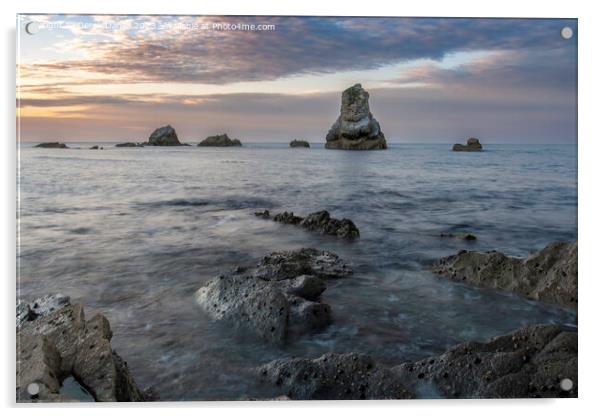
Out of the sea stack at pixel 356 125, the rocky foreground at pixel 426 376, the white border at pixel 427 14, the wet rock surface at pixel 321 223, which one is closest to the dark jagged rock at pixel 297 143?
the sea stack at pixel 356 125

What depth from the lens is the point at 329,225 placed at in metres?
4.98

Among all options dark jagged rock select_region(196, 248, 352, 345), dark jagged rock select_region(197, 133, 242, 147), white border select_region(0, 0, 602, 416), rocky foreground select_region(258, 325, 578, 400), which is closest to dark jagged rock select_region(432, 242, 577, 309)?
white border select_region(0, 0, 602, 416)

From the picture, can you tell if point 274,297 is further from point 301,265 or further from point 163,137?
point 163,137

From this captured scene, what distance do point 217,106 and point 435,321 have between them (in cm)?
281

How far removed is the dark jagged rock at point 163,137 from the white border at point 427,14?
104 cm

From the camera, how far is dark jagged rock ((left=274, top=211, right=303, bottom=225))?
509cm

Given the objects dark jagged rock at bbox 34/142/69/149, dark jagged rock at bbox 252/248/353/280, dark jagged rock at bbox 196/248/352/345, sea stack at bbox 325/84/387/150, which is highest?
sea stack at bbox 325/84/387/150

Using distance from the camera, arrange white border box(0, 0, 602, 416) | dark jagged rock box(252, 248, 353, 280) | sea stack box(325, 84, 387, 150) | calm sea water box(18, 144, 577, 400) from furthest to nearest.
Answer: dark jagged rock box(252, 248, 353, 280) < sea stack box(325, 84, 387, 150) < calm sea water box(18, 144, 577, 400) < white border box(0, 0, 602, 416)

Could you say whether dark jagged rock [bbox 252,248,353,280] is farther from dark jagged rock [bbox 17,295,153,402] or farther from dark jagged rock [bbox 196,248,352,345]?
dark jagged rock [bbox 17,295,153,402]

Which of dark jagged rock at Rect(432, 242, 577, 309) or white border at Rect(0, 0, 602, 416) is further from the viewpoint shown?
dark jagged rock at Rect(432, 242, 577, 309)

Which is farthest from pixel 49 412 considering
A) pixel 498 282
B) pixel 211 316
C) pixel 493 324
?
pixel 498 282

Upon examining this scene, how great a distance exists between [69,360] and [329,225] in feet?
8.36

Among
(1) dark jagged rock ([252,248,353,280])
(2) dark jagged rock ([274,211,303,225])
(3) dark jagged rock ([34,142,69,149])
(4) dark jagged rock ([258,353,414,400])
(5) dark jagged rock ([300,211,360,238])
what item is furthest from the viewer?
(2) dark jagged rock ([274,211,303,225])

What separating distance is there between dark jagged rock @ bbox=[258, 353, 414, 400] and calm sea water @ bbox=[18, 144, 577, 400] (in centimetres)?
22
